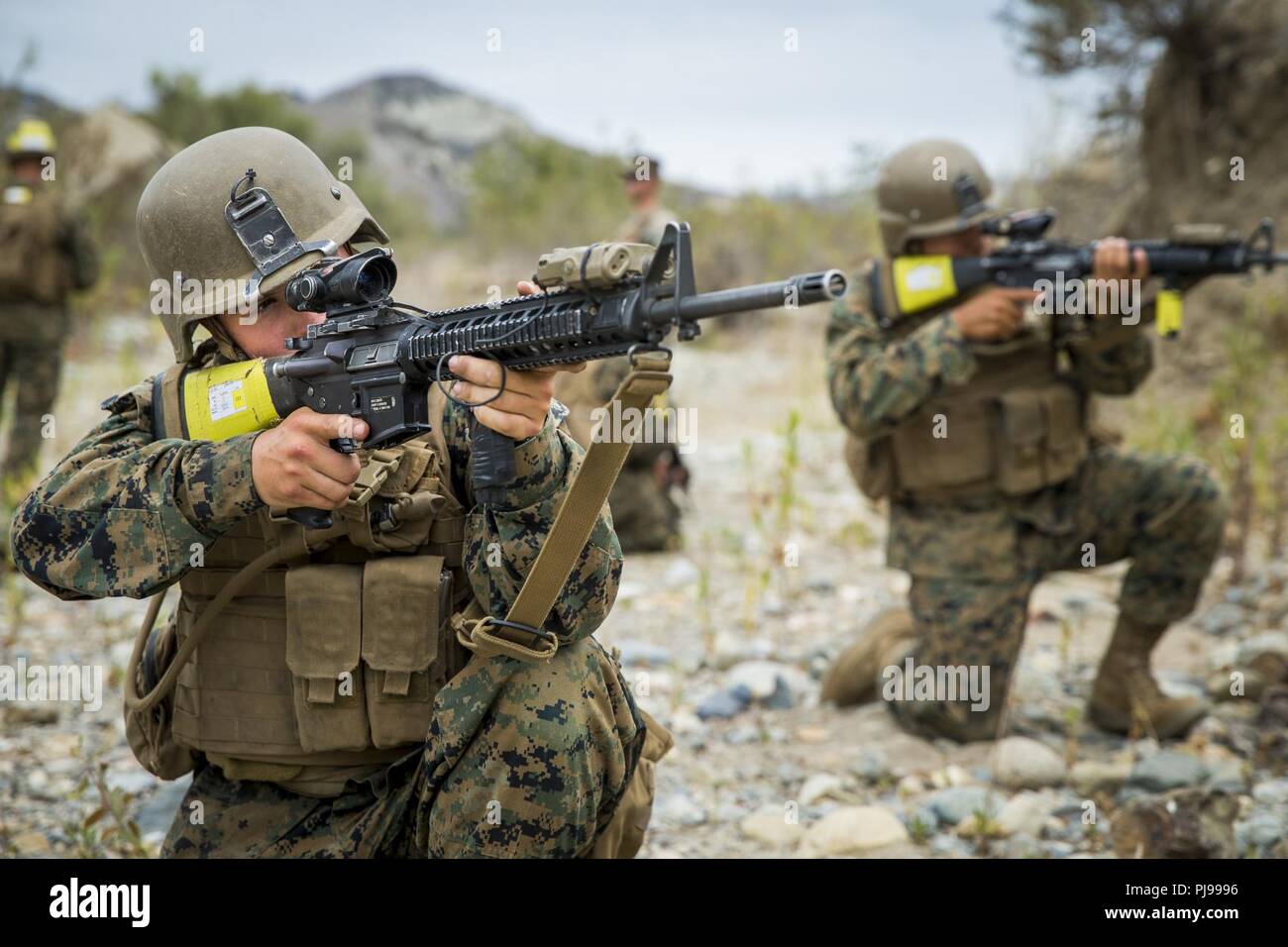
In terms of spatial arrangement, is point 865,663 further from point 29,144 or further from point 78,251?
point 29,144

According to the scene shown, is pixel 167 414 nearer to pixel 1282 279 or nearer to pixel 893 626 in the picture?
pixel 893 626

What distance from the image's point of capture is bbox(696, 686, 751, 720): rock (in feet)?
15.0

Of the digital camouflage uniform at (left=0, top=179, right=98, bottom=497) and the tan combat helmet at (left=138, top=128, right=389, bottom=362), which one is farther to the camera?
the digital camouflage uniform at (left=0, top=179, right=98, bottom=497)

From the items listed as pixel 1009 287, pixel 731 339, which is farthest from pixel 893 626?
pixel 731 339

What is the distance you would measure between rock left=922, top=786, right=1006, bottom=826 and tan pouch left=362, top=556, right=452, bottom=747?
1.92 m

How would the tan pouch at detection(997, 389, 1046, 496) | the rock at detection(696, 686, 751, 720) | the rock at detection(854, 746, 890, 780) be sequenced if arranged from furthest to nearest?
the rock at detection(696, 686, 751, 720), the tan pouch at detection(997, 389, 1046, 496), the rock at detection(854, 746, 890, 780)

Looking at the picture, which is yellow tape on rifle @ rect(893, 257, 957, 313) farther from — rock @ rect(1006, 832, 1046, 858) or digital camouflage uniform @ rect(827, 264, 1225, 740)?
rock @ rect(1006, 832, 1046, 858)

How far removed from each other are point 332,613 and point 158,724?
2.00ft

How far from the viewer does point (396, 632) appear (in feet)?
8.03

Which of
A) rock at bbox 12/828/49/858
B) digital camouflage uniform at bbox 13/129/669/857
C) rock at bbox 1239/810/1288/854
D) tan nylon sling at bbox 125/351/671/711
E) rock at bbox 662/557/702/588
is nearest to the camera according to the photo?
tan nylon sling at bbox 125/351/671/711
